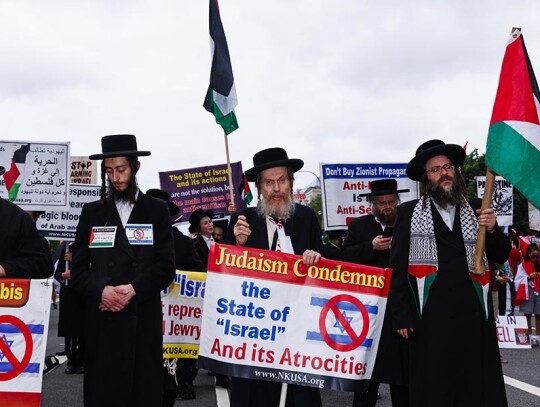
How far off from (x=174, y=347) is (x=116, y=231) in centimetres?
248

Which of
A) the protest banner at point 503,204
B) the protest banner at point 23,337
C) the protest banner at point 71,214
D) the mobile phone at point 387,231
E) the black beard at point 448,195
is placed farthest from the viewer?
the protest banner at point 503,204

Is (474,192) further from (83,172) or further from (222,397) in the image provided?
(222,397)

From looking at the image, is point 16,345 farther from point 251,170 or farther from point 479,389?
point 479,389

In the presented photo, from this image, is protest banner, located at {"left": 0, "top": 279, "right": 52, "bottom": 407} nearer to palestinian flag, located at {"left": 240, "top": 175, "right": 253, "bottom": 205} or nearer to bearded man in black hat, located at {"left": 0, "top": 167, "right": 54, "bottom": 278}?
bearded man in black hat, located at {"left": 0, "top": 167, "right": 54, "bottom": 278}

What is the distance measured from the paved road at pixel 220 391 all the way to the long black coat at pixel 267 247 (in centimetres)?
319

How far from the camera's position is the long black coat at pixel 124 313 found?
484cm

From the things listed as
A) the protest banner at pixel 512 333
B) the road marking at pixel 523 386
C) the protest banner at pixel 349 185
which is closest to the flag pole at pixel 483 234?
the road marking at pixel 523 386

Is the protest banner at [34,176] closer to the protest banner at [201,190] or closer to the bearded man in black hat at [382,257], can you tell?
the protest banner at [201,190]

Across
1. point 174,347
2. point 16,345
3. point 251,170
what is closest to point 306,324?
point 251,170

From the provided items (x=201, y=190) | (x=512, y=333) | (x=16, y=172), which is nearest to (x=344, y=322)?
(x=16, y=172)

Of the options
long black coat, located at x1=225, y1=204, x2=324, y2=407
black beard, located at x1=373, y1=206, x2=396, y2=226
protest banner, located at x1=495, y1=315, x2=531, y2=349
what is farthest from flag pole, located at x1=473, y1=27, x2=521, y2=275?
protest banner, located at x1=495, y1=315, x2=531, y2=349

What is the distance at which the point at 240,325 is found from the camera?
187 inches

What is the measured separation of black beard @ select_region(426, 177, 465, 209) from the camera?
5.05m

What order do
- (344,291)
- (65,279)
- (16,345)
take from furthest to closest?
(65,279)
(344,291)
(16,345)
